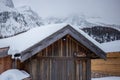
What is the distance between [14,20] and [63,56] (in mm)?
8159

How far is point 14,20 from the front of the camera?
15570 millimetres

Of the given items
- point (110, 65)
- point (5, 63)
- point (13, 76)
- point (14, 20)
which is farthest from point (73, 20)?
point (13, 76)

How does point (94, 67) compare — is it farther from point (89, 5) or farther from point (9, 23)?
point (9, 23)

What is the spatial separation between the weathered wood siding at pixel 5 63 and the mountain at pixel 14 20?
21.9ft

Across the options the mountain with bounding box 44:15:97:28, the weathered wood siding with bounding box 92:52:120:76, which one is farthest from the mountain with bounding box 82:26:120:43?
the weathered wood siding with bounding box 92:52:120:76

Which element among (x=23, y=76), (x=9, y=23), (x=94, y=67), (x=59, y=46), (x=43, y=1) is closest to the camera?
(x=23, y=76)

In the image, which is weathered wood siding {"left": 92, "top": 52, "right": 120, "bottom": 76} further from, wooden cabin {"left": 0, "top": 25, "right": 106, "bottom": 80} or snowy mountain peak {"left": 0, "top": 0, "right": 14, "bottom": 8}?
wooden cabin {"left": 0, "top": 25, "right": 106, "bottom": 80}

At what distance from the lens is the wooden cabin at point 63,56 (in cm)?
771

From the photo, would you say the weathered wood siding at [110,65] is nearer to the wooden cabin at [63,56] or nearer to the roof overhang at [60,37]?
the wooden cabin at [63,56]

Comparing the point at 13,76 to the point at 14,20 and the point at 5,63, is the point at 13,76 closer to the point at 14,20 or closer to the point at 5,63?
the point at 5,63

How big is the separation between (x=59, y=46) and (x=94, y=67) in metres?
10.8

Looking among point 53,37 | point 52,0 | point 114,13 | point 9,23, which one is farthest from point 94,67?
point 53,37

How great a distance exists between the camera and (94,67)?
18.4 metres

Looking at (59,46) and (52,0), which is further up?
(52,0)
